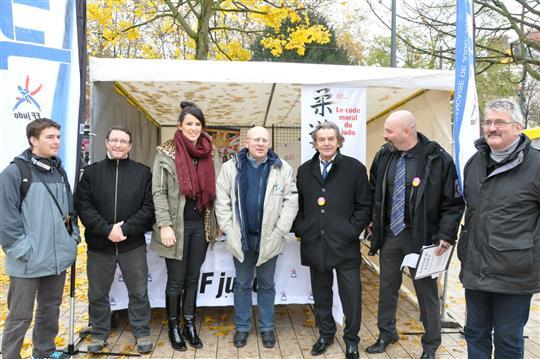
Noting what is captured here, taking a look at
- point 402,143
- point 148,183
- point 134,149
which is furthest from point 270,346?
point 134,149

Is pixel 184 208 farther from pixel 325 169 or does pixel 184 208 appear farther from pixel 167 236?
pixel 325 169

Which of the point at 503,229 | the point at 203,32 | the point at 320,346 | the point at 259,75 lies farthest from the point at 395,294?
the point at 203,32

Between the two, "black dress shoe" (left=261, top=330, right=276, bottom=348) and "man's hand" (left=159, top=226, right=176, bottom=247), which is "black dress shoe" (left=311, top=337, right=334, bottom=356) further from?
"man's hand" (left=159, top=226, right=176, bottom=247)

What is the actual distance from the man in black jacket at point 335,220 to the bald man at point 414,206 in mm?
170

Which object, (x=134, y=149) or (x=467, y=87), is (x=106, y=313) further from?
(x=467, y=87)

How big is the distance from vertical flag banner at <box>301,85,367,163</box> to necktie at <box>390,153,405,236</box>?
2.37ft

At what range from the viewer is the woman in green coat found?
3.24 m

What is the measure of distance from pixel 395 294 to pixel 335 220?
2.72 ft

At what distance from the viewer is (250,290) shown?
11.6ft

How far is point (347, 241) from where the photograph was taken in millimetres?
3189

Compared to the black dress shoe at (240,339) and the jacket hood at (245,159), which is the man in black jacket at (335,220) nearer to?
the jacket hood at (245,159)

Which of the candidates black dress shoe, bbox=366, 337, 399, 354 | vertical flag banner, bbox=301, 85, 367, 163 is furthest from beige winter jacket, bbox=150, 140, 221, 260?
black dress shoe, bbox=366, 337, 399, 354

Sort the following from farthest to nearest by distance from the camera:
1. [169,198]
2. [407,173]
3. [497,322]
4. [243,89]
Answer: [243,89]
[169,198]
[407,173]
[497,322]

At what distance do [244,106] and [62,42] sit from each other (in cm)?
315
